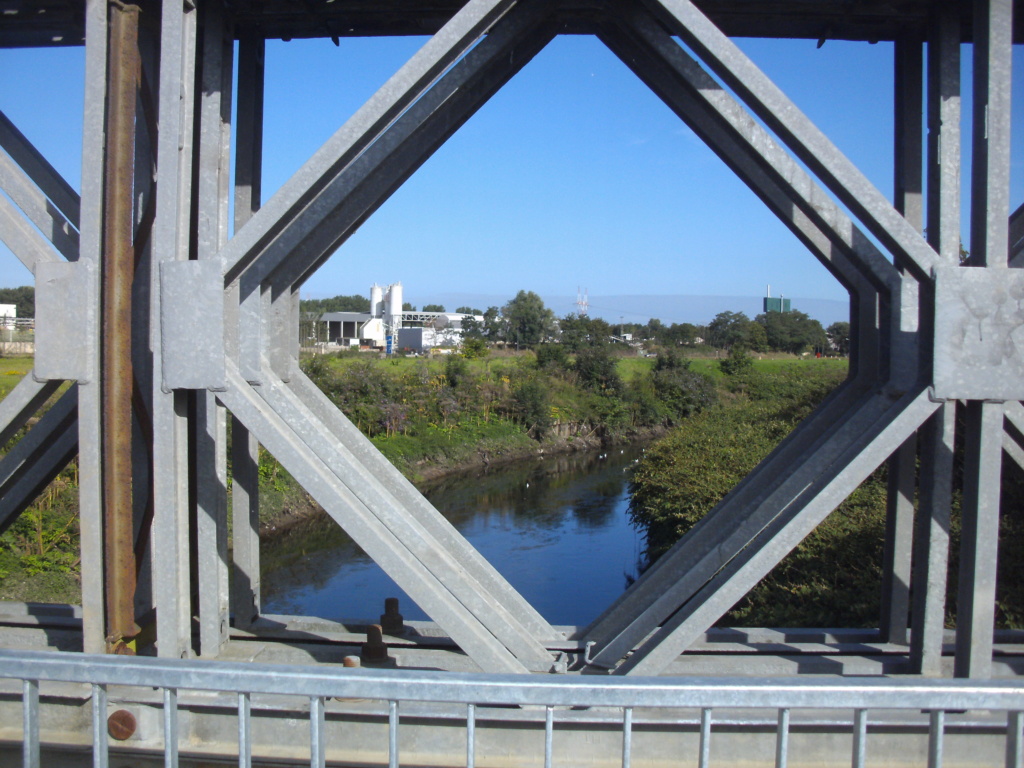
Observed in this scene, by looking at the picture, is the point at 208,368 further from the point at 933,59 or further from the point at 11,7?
the point at 933,59

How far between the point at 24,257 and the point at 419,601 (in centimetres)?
250

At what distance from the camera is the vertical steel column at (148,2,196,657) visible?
344cm

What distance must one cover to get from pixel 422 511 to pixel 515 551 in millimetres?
10652

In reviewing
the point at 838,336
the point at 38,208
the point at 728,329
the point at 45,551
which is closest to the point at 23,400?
the point at 38,208

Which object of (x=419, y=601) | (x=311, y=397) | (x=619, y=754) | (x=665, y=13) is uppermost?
(x=665, y=13)

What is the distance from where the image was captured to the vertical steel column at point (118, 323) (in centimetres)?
368

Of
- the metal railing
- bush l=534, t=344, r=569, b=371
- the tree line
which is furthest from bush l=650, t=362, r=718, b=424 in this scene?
the metal railing

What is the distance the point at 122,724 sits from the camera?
3301 mm

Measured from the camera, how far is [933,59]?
3.90 meters

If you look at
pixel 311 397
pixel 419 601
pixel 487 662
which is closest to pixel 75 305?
pixel 311 397

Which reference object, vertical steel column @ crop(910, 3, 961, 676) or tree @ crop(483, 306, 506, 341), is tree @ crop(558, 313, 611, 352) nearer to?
tree @ crop(483, 306, 506, 341)

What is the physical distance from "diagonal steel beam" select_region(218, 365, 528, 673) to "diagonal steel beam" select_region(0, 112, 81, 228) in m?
1.52

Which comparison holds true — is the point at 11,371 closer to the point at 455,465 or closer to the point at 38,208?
the point at 455,465

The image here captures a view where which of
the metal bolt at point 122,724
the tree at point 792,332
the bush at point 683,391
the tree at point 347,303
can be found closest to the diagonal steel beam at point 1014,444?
the metal bolt at point 122,724
